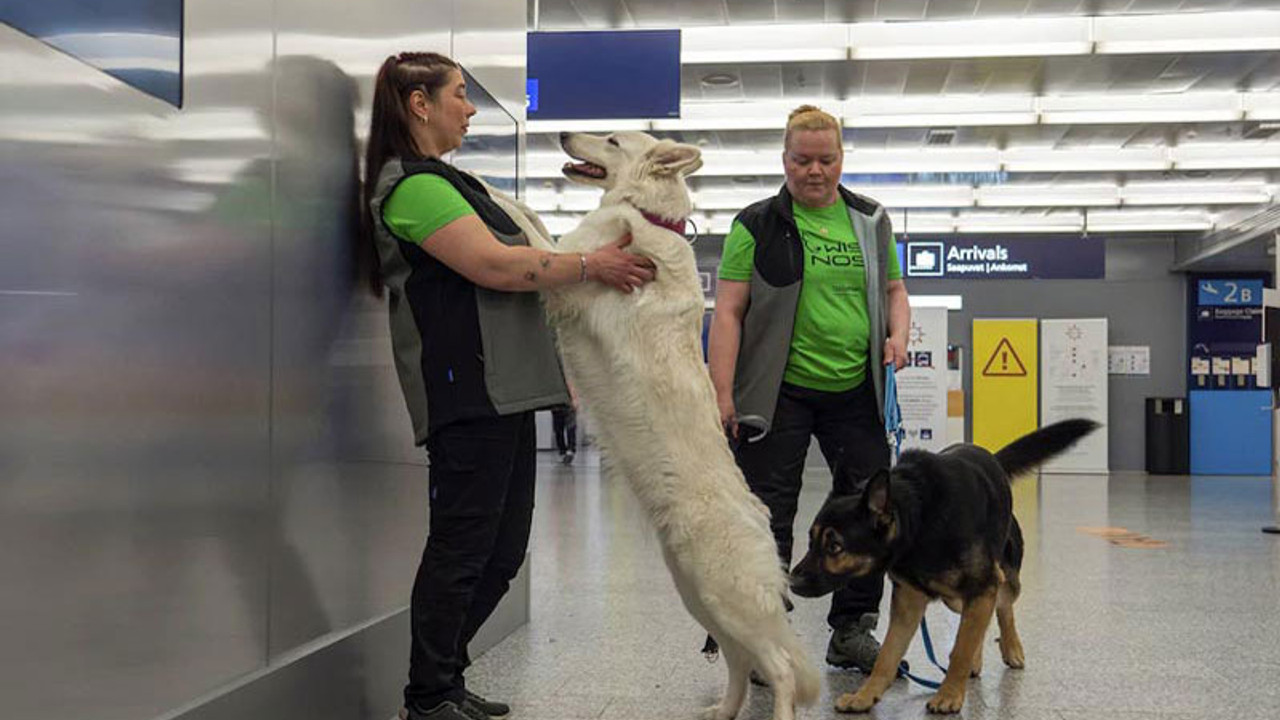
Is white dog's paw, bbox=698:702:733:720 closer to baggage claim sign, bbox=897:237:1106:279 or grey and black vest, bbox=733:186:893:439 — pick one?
grey and black vest, bbox=733:186:893:439

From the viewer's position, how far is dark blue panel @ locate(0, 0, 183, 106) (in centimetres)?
162

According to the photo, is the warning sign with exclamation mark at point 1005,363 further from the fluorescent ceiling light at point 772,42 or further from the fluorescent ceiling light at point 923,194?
the fluorescent ceiling light at point 772,42

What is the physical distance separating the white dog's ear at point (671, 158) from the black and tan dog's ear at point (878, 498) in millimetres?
973

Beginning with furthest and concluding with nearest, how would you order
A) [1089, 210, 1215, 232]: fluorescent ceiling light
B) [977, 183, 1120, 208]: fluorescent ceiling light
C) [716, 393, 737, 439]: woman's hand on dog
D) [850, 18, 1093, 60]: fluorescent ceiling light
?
1. [1089, 210, 1215, 232]: fluorescent ceiling light
2. [977, 183, 1120, 208]: fluorescent ceiling light
3. [850, 18, 1093, 60]: fluorescent ceiling light
4. [716, 393, 737, 439]: woman's hand on dog

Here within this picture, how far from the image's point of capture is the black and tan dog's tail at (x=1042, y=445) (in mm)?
3721

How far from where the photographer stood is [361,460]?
291cm

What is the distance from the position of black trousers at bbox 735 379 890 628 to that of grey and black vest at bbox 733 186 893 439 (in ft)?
0.17

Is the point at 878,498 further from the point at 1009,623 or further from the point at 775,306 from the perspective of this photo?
the point at 1009,623

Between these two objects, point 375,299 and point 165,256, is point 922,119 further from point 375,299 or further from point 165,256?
point 165,256

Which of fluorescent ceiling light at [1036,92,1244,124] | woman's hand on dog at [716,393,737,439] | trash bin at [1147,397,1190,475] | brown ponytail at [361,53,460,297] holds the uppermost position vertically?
fluorescent ceiling light at [1036,92,1244,124]

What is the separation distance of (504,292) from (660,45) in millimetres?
4774

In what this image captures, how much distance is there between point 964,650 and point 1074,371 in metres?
14.9

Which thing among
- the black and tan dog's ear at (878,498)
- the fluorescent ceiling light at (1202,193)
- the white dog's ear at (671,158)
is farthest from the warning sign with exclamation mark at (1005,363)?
the white dog's ear at (671,158)

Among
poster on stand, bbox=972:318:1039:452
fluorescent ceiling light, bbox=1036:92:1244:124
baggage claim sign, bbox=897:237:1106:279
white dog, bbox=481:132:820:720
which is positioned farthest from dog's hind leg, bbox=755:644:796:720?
poster on stand, bbox=972:318:1039:452
